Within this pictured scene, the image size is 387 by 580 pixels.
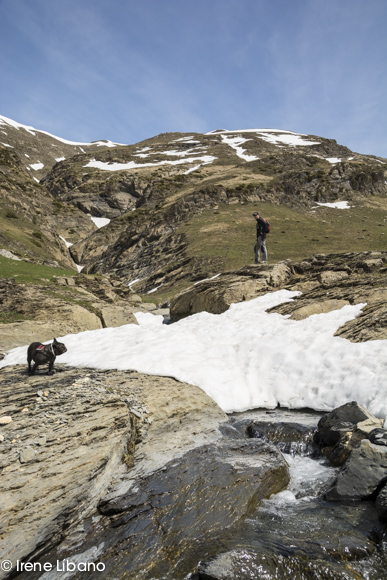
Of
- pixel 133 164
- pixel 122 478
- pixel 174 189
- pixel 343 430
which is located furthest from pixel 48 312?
pixel 133 164

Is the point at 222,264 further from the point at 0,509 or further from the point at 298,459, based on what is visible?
the point at 0,509

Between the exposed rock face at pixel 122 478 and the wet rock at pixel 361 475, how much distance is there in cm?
120

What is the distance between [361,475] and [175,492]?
3.76 m

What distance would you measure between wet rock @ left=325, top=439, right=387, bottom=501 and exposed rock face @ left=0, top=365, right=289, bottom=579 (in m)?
1.20

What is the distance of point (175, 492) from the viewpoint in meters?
6.54

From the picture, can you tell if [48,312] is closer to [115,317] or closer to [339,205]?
[115,317]

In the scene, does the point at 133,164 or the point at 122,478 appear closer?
the point at 122,478

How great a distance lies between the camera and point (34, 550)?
17.7ft

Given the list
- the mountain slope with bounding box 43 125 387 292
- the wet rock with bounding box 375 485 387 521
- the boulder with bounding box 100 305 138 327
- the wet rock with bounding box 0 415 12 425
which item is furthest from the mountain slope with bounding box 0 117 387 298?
the wet rock with bounding box 375 485 387 521

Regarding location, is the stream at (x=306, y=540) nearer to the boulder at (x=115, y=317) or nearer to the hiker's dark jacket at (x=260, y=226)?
the boulder at (x=115, y=317)

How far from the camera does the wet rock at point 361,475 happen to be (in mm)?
6254

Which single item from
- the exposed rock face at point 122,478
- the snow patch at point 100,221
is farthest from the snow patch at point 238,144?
the exposed rock face at point 122,478

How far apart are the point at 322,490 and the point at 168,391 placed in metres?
5.12


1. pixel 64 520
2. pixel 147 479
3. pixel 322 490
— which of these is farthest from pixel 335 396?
pixel 64 520
